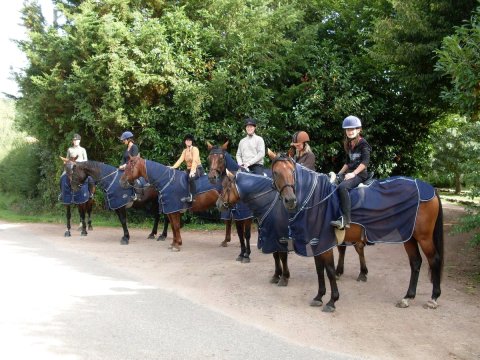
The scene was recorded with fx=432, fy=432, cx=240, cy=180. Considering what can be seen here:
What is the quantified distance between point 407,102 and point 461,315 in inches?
459

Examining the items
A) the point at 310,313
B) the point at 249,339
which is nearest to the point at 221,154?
the point at 310,313

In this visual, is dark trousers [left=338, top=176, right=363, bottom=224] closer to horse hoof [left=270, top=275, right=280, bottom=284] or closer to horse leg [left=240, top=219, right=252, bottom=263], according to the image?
horse hoof [left=270, top=275, right=280, bottom=284]

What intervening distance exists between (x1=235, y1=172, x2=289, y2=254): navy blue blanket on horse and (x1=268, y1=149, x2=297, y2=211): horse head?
44.5 inches

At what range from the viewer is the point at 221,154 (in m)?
8.93

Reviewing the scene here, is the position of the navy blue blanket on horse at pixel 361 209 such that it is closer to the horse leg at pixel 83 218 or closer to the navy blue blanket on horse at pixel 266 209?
the navy blue blanket on horse at pixel 266 209

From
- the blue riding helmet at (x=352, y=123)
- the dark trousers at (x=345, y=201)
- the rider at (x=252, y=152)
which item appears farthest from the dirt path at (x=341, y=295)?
the blue riding helmet at (x=352, y=123)

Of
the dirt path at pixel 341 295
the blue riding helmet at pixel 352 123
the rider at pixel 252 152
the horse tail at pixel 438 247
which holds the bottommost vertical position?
the dirt path at pixel 341 295

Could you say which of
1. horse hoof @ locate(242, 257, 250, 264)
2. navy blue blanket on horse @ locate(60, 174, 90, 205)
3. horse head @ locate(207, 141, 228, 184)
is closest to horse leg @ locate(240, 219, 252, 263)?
horse hoof @ locate(242, 257, 250, 264)

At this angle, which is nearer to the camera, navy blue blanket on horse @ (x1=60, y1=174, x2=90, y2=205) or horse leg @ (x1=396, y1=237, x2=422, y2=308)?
horse leg @ (x1=396, y1=237, x2=422, y2=308)

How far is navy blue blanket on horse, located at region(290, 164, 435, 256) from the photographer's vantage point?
6172 mm

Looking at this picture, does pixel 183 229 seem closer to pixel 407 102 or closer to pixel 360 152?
pixel 360 152

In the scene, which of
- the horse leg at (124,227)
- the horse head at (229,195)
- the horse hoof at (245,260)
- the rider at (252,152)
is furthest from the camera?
the horse leg at (124,227)

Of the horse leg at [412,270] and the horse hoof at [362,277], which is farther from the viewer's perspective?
the horse hoof at [362,277]

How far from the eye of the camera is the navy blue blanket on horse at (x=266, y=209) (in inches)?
283
